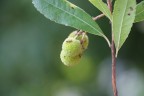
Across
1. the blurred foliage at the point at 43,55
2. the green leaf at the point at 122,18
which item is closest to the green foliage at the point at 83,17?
the green leaf at the point at 122,18

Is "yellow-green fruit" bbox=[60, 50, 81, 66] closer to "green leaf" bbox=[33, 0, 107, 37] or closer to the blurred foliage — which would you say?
"green leaf" bbox=[33, 0, 107, 37]

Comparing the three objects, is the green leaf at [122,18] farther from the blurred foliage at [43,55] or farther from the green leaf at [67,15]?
the blurred foliage at [43,55]

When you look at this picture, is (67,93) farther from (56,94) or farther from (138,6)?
(138,6)

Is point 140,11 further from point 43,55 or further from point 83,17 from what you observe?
point 43,55

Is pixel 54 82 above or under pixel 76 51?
under

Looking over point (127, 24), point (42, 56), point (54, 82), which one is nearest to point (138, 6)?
point (127, 24)

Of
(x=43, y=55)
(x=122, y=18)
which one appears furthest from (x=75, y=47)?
(x=43, y=55)
